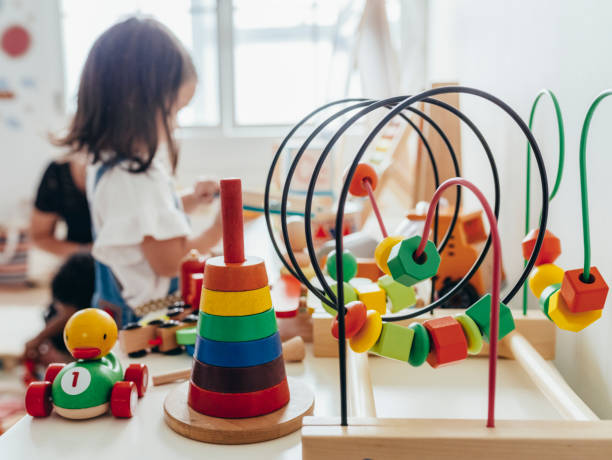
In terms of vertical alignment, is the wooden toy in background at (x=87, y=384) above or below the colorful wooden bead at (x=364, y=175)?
below

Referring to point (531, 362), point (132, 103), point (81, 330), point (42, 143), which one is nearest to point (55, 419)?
point (81, 330)

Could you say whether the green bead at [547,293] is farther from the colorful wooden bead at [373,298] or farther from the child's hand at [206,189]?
the child's hand at [206,189]

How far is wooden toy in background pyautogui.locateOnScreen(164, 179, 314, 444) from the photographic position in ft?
1.46

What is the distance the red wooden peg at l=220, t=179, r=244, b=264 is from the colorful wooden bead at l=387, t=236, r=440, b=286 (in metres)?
0.16

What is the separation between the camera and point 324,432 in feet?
1.13

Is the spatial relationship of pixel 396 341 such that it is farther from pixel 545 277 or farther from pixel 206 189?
pixel 206 189

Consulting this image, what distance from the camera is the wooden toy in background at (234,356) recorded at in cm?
44

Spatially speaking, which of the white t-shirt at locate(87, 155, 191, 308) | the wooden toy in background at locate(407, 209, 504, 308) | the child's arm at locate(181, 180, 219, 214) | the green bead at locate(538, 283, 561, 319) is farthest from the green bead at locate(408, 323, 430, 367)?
the child's arm at locate(181, 180, 219, 214)

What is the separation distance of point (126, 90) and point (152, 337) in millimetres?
654

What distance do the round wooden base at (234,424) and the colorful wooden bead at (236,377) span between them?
24 millimetres

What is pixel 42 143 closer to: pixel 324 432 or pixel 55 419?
pixel 55 419

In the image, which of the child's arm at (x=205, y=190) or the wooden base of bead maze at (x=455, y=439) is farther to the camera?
the child's arm at (x=205, y=190)

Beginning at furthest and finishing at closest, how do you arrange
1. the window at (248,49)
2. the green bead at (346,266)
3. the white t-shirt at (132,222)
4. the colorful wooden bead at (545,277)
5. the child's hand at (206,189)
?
the window at (248,49), the child's hand at (206,189), the white t-shirt at (132,222), the green bead at (346,266), the colorful wooden bead at (545,277)

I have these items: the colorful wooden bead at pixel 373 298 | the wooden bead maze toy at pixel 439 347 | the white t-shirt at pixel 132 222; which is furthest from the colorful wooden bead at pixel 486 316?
the white t-shirt at pixel 132 222
